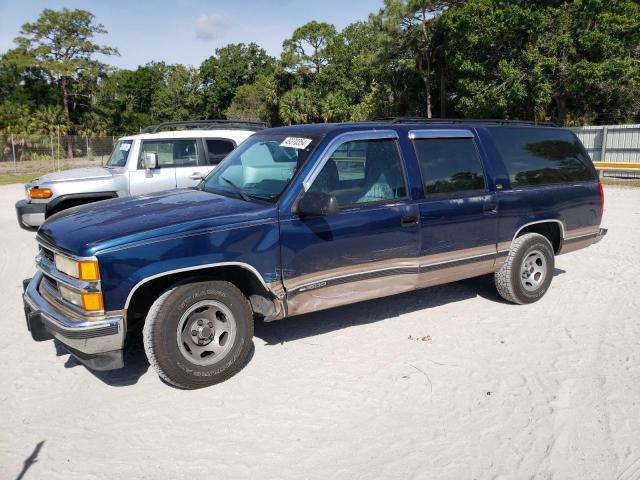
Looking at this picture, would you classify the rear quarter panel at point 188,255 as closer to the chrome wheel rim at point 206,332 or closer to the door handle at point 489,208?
the chrome wheel rim at point 206,332

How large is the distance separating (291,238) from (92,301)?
1.48m

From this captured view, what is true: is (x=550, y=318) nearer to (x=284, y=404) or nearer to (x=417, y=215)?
(x=417, y=215)

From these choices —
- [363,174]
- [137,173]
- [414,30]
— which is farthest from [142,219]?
[414,30]

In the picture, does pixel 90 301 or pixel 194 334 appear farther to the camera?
pixel 194 334

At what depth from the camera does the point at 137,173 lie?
8805 millimetres

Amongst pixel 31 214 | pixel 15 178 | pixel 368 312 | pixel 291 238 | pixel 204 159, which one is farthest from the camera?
pixel 15 178

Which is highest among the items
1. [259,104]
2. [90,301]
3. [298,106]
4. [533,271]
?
[259,104]

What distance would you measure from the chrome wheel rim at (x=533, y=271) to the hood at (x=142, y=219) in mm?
3148

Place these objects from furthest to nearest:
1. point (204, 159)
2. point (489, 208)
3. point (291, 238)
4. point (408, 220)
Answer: point (204, 159)
point (489, 208)
point (408, 220)
point (291, 238)

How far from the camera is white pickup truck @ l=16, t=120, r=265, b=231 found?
27.7ft

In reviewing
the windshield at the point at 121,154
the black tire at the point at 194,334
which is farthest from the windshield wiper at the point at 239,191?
the windshield at the point at 121,154

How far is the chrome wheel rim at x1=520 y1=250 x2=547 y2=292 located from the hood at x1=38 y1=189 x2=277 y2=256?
3.15 m

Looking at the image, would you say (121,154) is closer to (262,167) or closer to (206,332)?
(262,167)

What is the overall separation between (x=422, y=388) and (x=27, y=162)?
104ft
